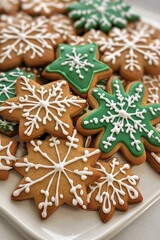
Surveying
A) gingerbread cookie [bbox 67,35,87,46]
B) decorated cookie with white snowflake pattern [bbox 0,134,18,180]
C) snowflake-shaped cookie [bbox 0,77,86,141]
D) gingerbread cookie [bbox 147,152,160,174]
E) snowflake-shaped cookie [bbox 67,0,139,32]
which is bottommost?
decorated cookie with white snowflake pattern [bbox 0,134,18,180]

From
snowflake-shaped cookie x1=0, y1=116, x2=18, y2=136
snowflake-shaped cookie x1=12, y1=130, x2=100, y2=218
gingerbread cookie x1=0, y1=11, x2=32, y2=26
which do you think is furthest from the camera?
gingerbread cookie x1=0, y1=11, x2=32, y2=26

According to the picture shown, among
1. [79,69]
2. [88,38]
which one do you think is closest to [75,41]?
[88,38]

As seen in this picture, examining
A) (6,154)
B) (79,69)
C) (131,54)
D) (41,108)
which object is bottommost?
(6,154)

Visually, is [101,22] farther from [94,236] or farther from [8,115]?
[94,236]

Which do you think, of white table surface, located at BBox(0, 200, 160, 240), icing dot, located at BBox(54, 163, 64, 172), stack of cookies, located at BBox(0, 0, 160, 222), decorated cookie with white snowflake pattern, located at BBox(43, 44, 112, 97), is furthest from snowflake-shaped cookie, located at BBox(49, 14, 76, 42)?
white table surface, located at BBox(0, 200, 160, 240)

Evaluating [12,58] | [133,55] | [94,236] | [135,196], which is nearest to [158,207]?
[135,196]

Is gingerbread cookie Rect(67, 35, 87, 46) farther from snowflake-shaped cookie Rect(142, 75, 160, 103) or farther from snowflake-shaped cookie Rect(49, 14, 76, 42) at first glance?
snowflake-shaped cookie Rect(142, 75, 160, 103)

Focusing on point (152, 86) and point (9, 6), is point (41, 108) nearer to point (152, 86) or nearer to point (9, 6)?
point (152, 86)
